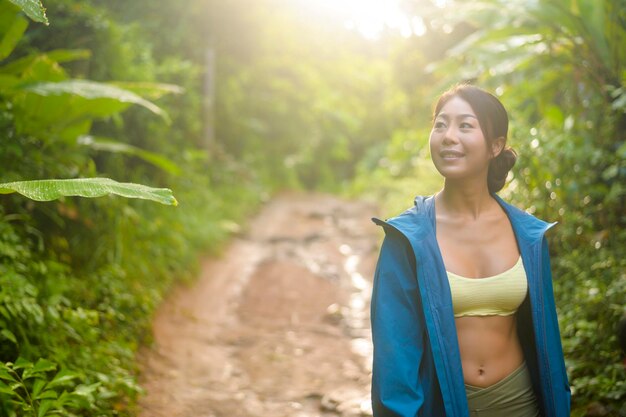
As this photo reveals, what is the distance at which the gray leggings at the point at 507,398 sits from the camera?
219 centimetres

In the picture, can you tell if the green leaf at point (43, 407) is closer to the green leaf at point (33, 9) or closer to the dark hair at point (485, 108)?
the green leaf at point (33, 9)

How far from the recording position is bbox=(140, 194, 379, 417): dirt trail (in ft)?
15.2

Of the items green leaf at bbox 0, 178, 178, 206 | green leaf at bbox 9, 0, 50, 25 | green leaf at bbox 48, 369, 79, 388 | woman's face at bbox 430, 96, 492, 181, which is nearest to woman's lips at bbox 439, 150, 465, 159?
woman's face at bbox 430, 96, 492, 181

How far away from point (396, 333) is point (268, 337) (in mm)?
4251

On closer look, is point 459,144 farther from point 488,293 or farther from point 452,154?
point 488,293

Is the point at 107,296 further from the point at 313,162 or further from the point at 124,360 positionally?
the point at 313,162

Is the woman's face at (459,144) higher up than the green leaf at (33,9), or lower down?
lower down

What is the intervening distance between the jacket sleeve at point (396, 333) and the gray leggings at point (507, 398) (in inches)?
10.0

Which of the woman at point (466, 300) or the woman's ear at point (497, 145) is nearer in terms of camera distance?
the woman at point (466, 300)

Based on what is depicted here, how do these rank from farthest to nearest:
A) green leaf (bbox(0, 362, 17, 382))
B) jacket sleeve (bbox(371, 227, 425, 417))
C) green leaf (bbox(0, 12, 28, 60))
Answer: green leaf (bbox(0, 12, 28, 60))
green leaf (bbox(0, 362, 17, 382))
jacket sleeve (bbox(371, 227, 425, 417))

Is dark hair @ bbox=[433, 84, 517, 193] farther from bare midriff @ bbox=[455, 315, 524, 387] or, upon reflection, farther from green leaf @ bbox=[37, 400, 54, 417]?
green leaf @ bbox=[37, 400, 54, 417]

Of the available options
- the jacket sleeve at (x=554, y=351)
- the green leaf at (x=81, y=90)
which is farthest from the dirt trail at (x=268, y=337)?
the jacket sleeve at (x=554, y=351)

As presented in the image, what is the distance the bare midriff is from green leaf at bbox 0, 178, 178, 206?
1.35 meters

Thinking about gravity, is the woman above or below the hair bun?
below
